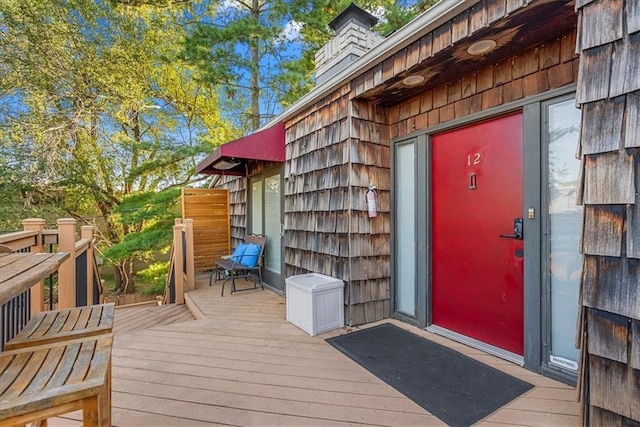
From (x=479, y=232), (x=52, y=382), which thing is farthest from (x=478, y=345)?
(x=52, y=382)

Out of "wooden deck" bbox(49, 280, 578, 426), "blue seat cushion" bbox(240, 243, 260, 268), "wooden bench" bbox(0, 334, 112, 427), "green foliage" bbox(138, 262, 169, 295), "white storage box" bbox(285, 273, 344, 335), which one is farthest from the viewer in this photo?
"green foliage" bbox(138, 262, 169, 295)

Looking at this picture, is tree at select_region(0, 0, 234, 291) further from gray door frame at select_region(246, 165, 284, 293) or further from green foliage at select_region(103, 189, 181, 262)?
gray door frame at select_region(246, 165, 284, 293)

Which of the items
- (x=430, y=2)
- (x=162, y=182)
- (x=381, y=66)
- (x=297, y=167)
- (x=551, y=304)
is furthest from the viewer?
(x=162, y=182)

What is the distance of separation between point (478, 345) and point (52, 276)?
388cm

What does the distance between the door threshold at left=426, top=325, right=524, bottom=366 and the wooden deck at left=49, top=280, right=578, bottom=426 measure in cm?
7

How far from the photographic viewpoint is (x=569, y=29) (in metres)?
1.97

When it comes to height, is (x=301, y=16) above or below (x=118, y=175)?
above

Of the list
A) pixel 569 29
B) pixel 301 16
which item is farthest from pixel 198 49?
pixel 569 29

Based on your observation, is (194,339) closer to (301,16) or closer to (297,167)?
(297,167)

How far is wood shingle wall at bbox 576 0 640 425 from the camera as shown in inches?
52.4

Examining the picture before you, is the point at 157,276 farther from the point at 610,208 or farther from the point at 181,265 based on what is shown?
the point at 610,208

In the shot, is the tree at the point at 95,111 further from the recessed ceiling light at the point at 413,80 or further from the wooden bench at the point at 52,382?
the wooden bench at the point at 52,382

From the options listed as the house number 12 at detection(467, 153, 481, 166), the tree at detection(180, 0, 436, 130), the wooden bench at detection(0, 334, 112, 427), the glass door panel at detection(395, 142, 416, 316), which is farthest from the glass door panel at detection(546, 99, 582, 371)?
the tree at detection(180, 0, 436, 130)

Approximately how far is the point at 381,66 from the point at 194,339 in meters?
2.89
